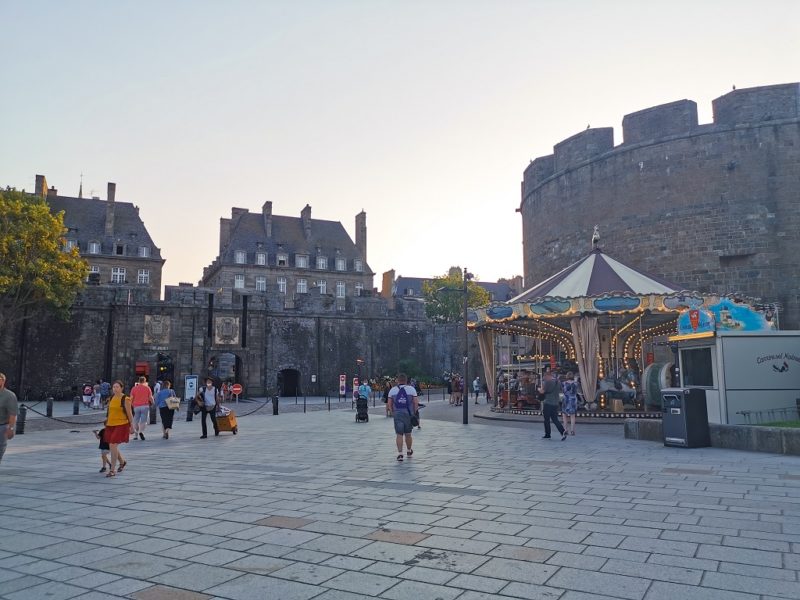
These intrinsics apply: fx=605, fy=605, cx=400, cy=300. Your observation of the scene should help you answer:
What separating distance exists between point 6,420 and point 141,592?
5.68 m

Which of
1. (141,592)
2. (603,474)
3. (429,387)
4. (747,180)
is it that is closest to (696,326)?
(603,474)

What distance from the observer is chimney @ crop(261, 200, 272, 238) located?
190ft

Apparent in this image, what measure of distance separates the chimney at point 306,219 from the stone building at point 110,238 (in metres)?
14.2

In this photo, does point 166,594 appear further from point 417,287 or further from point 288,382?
point 417,287

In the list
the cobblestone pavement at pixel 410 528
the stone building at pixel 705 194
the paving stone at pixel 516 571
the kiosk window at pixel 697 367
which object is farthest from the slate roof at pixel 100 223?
the paving stone at pixel 516 571

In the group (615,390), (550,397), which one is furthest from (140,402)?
(615,390)

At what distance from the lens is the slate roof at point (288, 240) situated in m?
56.2

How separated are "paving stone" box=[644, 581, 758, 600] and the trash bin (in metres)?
7.96

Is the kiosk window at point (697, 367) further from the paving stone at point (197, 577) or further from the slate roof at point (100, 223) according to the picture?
the slate roof at point (100, 223)

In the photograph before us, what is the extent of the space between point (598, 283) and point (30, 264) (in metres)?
27.7

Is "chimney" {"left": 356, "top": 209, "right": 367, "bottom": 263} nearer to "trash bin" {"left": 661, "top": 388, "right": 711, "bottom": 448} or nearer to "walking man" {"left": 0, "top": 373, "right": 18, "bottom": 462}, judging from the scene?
"trash bin" {"left": 661, "top": 388, "right": 711, "bottom": 448}

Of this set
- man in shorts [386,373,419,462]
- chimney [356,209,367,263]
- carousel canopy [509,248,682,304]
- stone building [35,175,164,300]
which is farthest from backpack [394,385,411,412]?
chimney [356,209,367,263]

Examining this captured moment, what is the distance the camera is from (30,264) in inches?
1214

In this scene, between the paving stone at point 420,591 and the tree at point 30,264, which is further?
the tree at point 30,264
